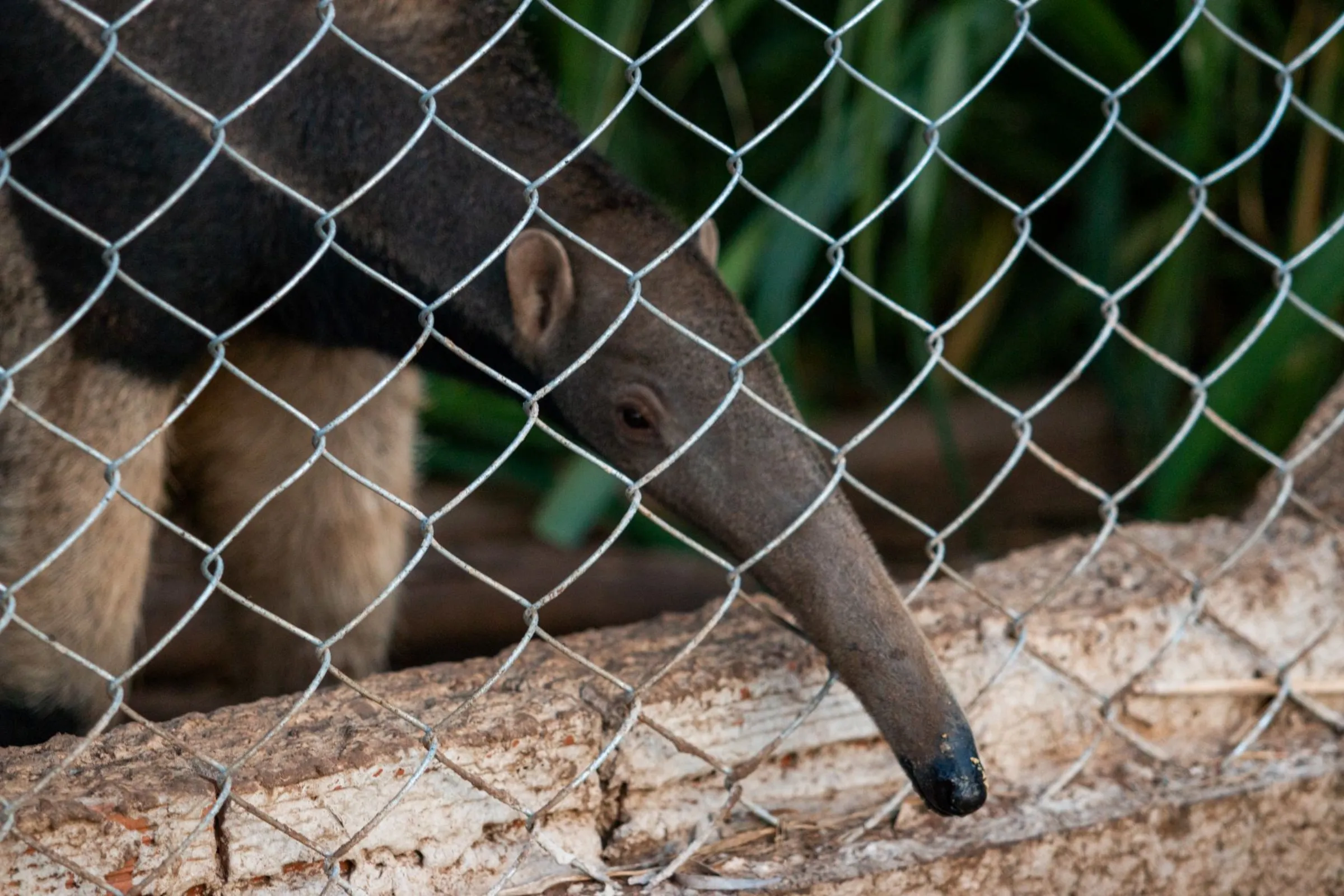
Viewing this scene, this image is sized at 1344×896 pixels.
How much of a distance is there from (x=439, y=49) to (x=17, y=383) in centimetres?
90

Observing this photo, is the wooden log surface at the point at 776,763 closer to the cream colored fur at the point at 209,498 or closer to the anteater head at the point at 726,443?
the anteater head at the point at 726,443

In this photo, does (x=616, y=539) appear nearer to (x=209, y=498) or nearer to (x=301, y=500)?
(x=301, y=500)

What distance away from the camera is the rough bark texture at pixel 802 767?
74.7 inches

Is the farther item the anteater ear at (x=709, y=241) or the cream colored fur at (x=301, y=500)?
the cream colored fur at (x=301, y=500)

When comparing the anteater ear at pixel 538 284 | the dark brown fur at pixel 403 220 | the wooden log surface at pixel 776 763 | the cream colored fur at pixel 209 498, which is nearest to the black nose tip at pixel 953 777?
the wooden log surface at pixel 776 763

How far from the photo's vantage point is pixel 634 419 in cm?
244

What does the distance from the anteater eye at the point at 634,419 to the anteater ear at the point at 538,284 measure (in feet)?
0.59

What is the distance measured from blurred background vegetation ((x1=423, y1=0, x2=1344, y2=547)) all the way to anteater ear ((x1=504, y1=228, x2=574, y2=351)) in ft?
4.03

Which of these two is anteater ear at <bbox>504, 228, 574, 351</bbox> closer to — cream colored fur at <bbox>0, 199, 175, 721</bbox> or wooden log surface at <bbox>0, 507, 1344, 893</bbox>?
wooden log surface at <bbox>0, 507, 1344, 893</bbox>

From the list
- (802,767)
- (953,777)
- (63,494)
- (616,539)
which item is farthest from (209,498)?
(953,777)

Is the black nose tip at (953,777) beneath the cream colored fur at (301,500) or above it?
above

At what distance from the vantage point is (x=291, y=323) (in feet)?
9.09

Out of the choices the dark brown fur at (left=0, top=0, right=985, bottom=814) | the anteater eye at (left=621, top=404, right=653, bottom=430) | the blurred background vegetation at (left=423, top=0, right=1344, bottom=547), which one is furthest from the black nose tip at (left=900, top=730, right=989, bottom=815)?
the blurred background vegetation at (left=423, top=0, right=1344, bottom=547)

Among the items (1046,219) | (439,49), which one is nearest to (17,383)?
(439,49)
